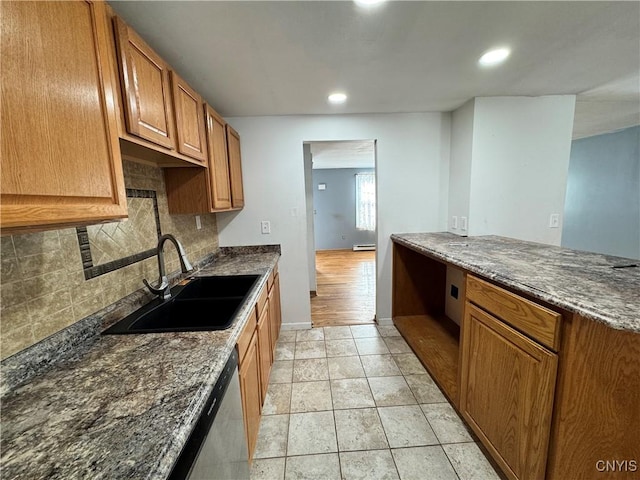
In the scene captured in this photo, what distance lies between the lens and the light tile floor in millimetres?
1355

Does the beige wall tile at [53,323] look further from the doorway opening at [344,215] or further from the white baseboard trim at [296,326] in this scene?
the doorway opening at [344,215]

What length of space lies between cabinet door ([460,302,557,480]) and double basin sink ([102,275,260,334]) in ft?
4.19

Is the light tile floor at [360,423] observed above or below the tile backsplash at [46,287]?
below

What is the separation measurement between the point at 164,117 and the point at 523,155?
286 centimetres

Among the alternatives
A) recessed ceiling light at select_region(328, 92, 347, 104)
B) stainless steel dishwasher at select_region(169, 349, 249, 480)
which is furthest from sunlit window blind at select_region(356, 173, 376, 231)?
stainless steel dishwasher at select_region(169, 349, 249, 480)

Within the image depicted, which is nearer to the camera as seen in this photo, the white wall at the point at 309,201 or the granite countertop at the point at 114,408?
the granite countertop at the point at 114,408

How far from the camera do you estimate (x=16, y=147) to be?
549 mm

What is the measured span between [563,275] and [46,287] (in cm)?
212

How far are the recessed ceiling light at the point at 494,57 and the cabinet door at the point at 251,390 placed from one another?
222 cm

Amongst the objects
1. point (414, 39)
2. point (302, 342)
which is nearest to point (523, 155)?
point (414, 39)

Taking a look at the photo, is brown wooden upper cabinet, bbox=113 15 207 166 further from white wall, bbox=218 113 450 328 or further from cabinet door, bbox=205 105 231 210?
white wall, bbox=218 113 450 328

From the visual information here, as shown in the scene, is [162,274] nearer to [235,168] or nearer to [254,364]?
[254,364]

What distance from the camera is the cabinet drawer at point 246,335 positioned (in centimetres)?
118

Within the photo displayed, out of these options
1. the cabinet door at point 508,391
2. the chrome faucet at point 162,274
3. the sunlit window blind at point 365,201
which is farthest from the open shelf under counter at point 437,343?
the sunlit window blind at point 365,201
